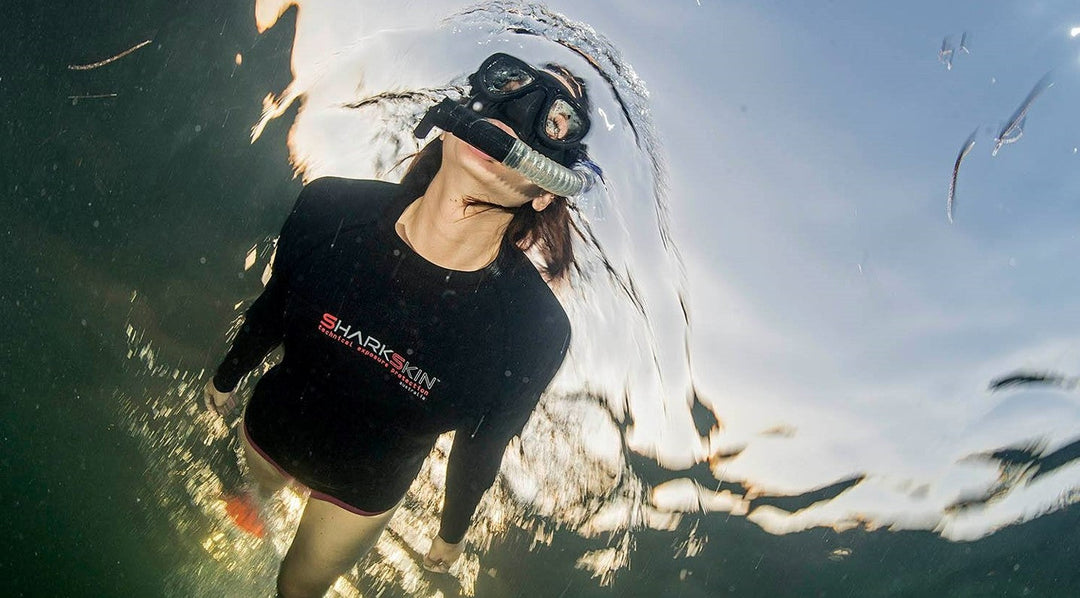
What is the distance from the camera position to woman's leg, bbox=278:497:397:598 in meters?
4.05

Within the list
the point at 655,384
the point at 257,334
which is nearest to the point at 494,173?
the point at 257,334

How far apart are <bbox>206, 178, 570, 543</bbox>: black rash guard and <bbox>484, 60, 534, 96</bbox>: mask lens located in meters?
0.98

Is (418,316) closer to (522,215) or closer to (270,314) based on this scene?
(522,215)

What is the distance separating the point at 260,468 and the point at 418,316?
2.06 m

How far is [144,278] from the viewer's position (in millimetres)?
11250

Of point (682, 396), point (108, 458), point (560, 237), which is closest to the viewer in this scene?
point (560, 237)

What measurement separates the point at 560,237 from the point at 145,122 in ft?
31.3

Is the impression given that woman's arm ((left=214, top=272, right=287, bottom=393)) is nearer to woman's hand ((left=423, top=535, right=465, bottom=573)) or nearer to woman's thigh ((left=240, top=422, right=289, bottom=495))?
woman's thigh ((left=240, top=422, right=289, bottom=495))

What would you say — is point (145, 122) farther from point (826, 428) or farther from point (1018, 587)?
point (1018, 587)

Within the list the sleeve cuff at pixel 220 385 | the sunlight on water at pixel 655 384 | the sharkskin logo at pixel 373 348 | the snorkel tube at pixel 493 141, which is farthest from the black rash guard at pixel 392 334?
the sunlight on water at pixel 655 384

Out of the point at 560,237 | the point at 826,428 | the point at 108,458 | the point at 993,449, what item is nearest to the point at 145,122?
the point at 108,458

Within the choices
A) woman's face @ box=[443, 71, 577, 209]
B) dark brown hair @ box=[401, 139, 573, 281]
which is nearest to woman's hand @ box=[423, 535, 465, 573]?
dark brown hair @ box=[401, 139, 573, 281]

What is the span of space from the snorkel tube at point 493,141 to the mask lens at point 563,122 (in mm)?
337

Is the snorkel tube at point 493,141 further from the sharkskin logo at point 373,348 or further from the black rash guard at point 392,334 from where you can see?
the sharkskin logo at point 373,348
